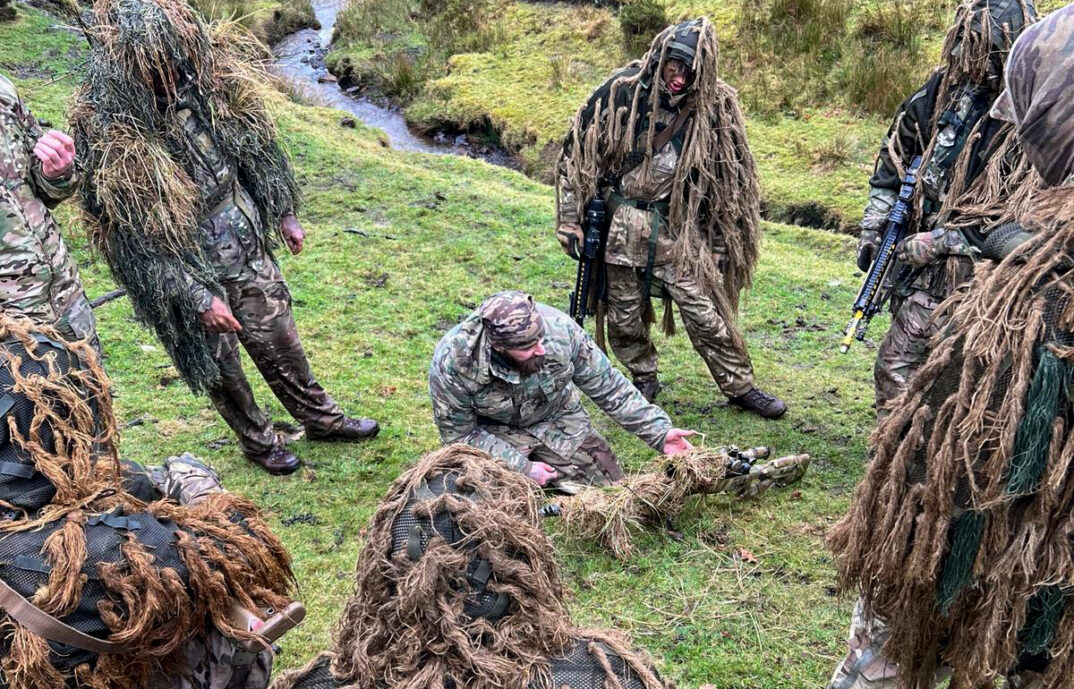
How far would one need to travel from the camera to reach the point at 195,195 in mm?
4008

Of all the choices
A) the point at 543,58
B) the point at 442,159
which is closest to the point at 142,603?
the point at 442,159

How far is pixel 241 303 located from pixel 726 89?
9.66ft

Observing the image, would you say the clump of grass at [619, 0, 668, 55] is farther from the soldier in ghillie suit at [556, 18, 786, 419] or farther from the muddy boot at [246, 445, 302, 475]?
the muddy boot at [246, 445, 302, 475]

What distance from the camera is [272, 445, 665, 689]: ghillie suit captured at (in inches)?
70.3

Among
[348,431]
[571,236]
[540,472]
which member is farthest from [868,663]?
[348,431]

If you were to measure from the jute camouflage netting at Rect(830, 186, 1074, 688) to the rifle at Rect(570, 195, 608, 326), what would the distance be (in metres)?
2.95

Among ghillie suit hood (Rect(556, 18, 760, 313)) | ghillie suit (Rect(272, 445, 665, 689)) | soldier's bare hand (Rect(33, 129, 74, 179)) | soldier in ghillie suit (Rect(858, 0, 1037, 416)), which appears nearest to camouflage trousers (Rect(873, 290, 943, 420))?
soldier in ghillie suit (Rect(858, 0, 1037, 416))

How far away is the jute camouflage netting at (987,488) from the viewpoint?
179 cm

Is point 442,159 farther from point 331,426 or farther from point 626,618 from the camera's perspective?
point 626,618

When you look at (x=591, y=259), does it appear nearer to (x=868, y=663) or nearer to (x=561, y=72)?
(x=868, y=663)

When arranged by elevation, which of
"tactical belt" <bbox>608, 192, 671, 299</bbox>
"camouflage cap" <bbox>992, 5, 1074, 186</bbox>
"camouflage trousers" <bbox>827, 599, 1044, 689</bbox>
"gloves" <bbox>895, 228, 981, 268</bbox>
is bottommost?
"camouflage trousers" <bbox>827, 599, 1044, 689</bbox>

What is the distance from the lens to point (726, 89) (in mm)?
4805

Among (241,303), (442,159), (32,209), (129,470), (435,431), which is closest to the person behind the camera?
(129,470)

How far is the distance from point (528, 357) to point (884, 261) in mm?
2012
